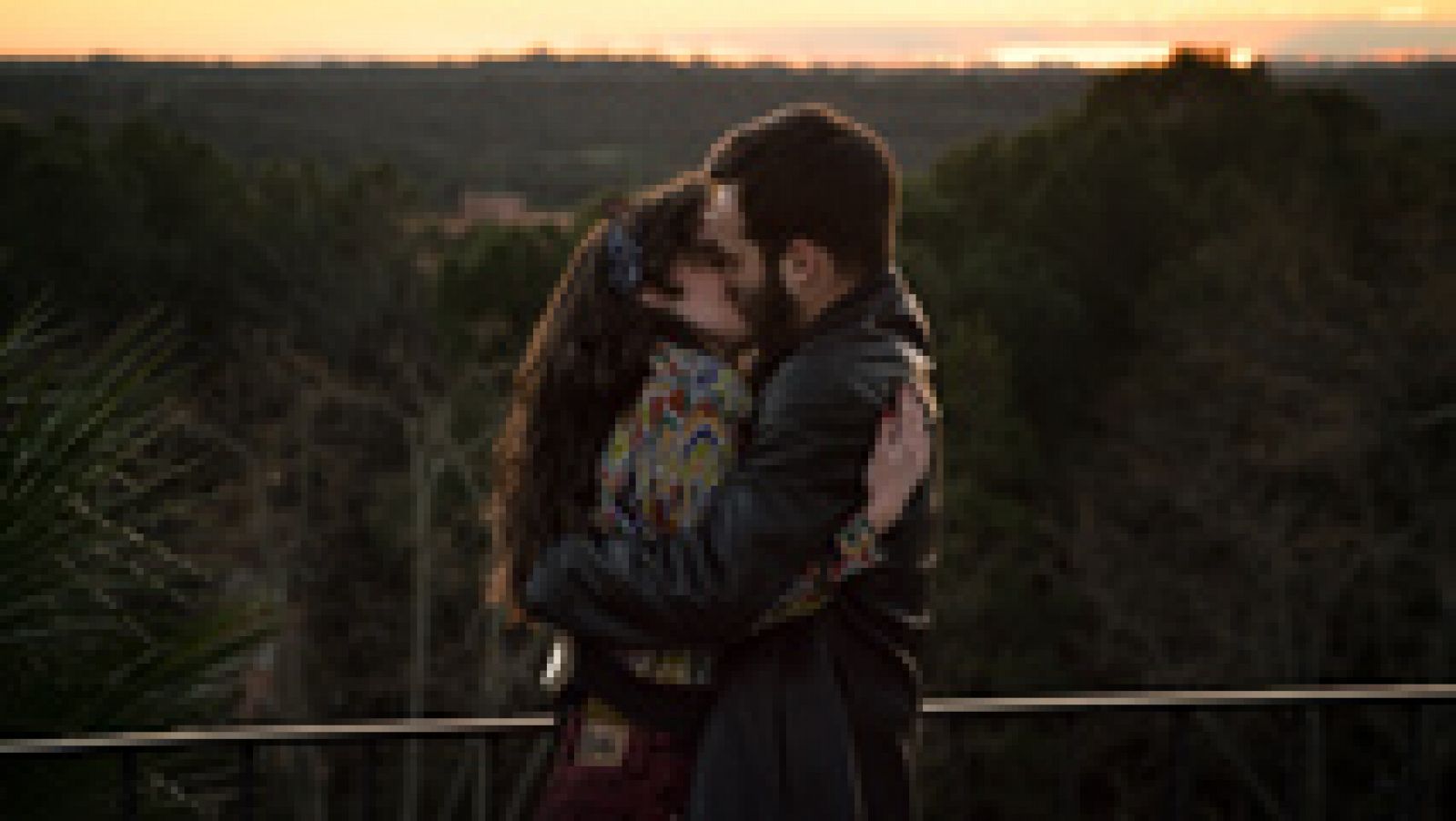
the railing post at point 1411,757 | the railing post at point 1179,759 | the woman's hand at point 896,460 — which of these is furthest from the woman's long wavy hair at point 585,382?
the railing post at point 1411,757

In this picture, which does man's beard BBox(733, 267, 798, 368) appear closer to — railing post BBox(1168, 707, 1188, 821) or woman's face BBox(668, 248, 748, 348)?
woman's face BBox(668, 248, 748, 348)

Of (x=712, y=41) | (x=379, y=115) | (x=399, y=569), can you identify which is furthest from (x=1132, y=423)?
(x=379, y=115)

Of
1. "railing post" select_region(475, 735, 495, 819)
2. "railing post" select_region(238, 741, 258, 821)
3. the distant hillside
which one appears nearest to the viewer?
"railing post" select_region(238, 741, 258, 821)

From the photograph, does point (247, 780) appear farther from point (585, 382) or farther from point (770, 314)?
point (770, 314)

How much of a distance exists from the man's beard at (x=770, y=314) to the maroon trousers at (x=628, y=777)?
389 mm

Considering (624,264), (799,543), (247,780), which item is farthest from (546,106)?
(799,543)

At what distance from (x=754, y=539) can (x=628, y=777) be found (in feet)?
1.03

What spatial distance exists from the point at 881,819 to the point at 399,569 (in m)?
17.9

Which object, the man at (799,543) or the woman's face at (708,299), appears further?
the woman's face at (708,299)

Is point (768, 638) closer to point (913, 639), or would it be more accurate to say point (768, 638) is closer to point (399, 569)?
point (913, 639)

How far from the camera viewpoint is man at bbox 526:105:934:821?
1.61m

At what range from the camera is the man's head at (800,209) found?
5.57 ft

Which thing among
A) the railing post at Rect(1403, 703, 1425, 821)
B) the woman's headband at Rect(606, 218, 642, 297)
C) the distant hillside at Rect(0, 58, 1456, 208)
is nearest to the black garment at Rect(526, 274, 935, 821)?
the woman's headband at Rect(606, 218, 642, 297)

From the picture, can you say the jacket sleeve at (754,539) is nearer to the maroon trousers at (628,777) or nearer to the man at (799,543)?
the man at (799,543)
